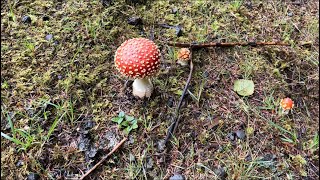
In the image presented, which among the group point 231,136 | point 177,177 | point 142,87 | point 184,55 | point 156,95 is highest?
point 184,55

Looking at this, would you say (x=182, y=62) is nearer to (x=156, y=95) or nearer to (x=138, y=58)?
(x=156, y=95)

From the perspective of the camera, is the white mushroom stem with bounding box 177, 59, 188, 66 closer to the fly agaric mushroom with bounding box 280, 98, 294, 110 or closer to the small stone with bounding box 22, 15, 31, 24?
the fly agaric mushroom with bounding box 280, 98, 294, 110

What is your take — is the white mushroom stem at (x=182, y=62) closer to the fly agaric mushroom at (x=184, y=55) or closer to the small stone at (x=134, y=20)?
the fly agaric mushroom at (x=184, y=55)

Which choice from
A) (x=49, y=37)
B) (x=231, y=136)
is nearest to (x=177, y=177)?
(x=231, y=136)

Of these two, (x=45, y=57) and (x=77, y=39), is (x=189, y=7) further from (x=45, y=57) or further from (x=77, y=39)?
(x=45, y=57)

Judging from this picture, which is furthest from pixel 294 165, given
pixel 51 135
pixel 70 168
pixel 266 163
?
pixel 51 135

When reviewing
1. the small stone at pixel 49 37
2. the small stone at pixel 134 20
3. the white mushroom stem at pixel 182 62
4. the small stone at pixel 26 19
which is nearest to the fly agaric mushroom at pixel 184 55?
the white mushroom stem at pixel 182 62
